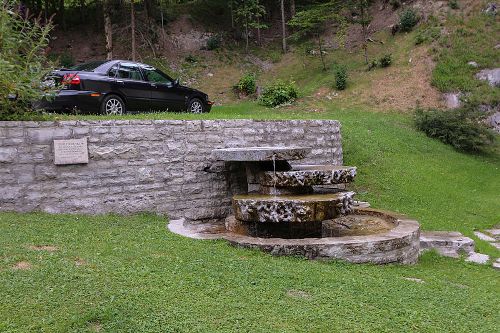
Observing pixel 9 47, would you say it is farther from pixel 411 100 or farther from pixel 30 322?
pixel 411 100

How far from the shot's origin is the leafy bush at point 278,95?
1802 centimetres

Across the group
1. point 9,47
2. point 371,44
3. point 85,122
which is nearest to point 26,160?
point 85,122

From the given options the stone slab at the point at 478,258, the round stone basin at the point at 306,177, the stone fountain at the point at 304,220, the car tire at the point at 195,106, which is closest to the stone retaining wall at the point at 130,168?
the stone fountain at the point at 304,220

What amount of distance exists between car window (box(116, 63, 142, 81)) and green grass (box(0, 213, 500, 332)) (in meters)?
4.77

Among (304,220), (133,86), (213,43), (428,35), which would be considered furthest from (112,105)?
(213,43)

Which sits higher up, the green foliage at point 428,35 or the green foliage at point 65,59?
the green foliage at point 428,35

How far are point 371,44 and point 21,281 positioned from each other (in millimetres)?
19928

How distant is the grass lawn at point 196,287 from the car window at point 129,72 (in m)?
3.81

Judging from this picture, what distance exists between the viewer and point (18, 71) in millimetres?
6688

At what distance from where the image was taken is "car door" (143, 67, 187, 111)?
1048cm

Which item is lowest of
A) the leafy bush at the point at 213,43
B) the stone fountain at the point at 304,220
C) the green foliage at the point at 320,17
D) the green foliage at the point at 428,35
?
the stone fountain at the point at 304,220

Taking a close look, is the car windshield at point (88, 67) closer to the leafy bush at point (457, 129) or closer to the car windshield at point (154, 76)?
the car windshield at point (154, 76)

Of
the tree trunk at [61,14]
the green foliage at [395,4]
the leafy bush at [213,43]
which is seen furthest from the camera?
the leafy bush at [213,43]

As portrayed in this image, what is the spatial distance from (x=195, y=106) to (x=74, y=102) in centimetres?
325
